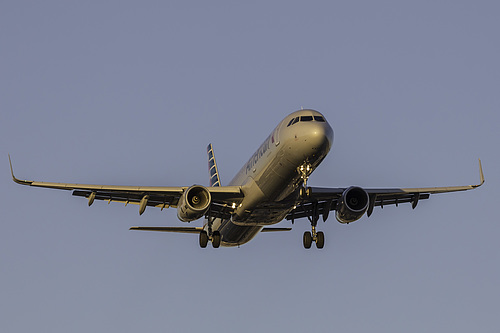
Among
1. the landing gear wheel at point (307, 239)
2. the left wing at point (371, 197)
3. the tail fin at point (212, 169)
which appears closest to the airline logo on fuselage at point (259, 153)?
the left wing at point (371, 197)

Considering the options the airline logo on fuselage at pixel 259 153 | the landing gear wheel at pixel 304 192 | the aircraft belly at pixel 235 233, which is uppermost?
the airline logo on fuselage at pixel 259 153

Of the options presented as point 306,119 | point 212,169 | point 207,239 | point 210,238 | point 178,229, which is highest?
point 212,169

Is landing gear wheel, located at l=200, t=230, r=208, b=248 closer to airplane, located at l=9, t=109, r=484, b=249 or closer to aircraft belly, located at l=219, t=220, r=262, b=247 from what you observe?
airplane, located at l=9, t=109, r=484, b=249

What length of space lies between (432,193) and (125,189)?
698 inches

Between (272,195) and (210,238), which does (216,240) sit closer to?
(210,238)

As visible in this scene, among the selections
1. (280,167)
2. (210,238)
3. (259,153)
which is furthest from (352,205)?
(210,238)

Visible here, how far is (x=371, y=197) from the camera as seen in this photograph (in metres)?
51.1

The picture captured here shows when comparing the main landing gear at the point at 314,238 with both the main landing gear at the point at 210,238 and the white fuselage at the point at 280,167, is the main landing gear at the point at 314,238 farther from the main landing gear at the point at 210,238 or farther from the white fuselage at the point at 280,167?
the main landing gear at the point at 210,238

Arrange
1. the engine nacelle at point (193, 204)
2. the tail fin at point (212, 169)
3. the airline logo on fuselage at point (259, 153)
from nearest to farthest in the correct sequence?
the airline logo on fuselage at point (259, 153)
the engine nacelle at point (193, 204)
the tail fin at point (212, 169)

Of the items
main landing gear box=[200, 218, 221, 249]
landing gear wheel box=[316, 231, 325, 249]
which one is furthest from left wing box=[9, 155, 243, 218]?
landing gear wheel box=[316, 231, 325, 249]

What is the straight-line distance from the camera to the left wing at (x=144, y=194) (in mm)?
47406

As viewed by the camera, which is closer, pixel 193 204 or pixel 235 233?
pixel 193 204

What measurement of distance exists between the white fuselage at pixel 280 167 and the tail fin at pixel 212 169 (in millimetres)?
13104

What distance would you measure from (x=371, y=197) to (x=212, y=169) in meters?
18.2
